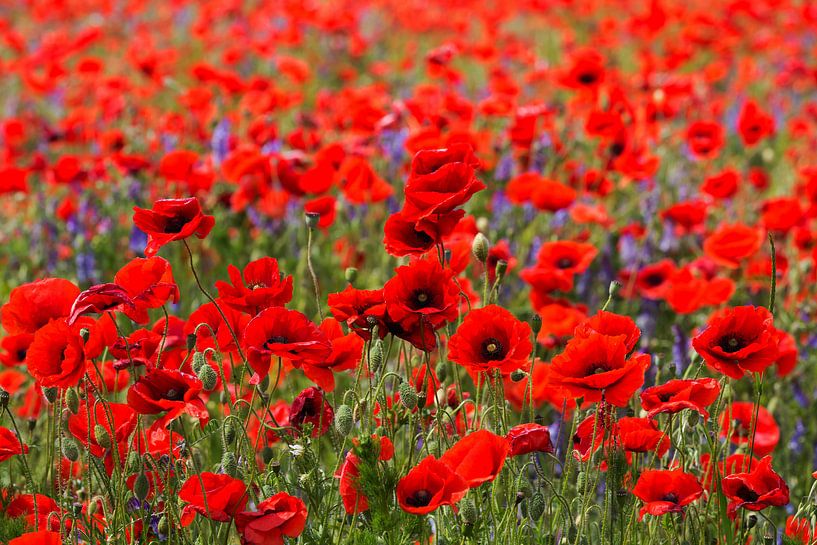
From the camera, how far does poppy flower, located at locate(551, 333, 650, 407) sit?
1597mm

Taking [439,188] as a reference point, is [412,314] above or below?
below

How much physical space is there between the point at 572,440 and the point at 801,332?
1.58 metres

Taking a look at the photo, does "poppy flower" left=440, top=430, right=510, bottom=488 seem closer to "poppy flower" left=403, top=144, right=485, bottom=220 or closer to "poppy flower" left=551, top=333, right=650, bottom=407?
"poppy flower" left=551, top=333, right=650, bottom=407

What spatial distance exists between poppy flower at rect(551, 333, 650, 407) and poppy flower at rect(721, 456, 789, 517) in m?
0.26

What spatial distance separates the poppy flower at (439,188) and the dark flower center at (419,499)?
1.61ft

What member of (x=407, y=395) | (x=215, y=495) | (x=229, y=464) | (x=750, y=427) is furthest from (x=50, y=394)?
(x=750, y=427)

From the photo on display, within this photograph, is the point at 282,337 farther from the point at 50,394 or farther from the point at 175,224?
the point at 50,394

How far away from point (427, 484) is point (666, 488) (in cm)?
42

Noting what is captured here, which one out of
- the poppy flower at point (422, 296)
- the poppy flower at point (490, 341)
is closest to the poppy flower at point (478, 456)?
the poppy flower at point (490, 341)

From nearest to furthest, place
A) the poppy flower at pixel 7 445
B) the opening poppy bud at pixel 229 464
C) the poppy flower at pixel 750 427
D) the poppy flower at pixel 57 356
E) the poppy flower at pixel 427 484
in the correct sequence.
A: the poppy flower at pixel 427 484 → the poppy flower at pixel 57 356 → the opening poppy bud at pixel 229 464 → the poppy flower at pixel 7 445 → the poppy flower at pixel 750 427

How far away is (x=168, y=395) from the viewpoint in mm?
1683

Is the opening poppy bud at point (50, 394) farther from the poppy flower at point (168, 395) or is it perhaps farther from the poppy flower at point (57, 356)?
the poppy flower at point (168, 395)

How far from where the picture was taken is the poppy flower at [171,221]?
1.72 meters

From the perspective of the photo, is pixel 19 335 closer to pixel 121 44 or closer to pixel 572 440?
pixel 572 440
